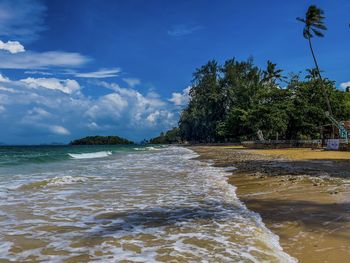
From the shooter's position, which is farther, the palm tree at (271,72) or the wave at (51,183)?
the palm tree at (271,72)

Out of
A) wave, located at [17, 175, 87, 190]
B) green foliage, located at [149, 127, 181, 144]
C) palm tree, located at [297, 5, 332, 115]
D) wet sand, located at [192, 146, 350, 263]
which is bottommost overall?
wave, located at [17, 175, 87, 190]

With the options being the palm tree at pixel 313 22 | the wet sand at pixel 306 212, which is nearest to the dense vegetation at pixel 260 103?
the palm tree at pixel 313 22

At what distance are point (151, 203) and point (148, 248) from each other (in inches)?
156

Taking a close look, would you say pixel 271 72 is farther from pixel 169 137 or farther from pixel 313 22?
pixel 169 137

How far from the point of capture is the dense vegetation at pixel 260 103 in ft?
162

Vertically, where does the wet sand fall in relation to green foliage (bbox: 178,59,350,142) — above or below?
below

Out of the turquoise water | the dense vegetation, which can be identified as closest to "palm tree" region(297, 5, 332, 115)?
the dense vegetation

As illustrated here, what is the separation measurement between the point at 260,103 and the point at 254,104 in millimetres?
4566

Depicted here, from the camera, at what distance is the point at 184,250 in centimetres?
548

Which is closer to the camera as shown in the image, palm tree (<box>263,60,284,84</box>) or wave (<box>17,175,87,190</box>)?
wave (<box>17,175,87,190</box>)

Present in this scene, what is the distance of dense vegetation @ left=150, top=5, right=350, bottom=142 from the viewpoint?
49.4 m

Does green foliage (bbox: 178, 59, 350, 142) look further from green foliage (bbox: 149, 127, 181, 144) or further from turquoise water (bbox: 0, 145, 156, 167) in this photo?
green foliage (bbox: 149, 127, 181, 144)

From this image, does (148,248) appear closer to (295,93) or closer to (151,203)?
(151,203)

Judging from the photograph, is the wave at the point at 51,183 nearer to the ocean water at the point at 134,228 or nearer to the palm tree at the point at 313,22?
the ocean water at the point at 134,228
